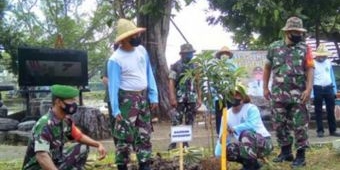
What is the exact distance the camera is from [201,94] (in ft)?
17.8

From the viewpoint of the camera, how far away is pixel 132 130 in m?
5.21

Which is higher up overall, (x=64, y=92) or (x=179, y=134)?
(x=64, y=92)

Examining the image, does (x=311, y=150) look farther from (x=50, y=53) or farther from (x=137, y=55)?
(x=50, y=53)

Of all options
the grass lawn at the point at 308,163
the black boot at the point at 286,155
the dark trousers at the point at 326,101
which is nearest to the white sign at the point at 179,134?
the grass lawn at the point at 308,163

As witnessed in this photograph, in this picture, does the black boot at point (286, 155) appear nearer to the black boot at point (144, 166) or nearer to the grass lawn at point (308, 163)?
the grass lawn at point (308, 163)

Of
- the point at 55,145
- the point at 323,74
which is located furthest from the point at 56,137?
the point at 323,74

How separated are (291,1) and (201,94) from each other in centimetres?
588

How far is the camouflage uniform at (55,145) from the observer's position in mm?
4117

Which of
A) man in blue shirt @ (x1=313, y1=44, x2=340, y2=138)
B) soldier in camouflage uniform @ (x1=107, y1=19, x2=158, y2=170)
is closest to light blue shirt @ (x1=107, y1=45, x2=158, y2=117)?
soldier in camouflage uniform @ (x1=107, y1=19, x2=158, y2=170)

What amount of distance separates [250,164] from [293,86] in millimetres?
1030

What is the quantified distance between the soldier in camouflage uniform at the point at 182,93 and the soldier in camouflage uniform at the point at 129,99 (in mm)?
1438

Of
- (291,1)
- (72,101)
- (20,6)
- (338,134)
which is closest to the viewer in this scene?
(72,101)

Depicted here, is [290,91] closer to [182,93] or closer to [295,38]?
[295,38]

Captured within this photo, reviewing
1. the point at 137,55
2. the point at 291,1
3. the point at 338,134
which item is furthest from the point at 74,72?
the point at 137,55
